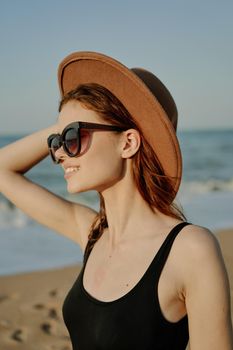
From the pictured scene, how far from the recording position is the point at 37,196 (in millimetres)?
2801

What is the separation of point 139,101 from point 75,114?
29 centimetres

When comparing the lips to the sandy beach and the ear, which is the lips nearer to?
the ear

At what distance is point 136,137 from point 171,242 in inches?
19.2

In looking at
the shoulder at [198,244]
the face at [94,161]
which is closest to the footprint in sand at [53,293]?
the face at [94,161]

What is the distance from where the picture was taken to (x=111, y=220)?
8.51 feet

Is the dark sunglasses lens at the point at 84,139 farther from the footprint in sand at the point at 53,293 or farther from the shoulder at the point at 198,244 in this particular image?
the footprint in sand at the point at 53,293

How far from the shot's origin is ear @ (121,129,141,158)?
7.95 feet

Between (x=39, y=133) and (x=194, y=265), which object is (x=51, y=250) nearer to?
(x=39, y=133)

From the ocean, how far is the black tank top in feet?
3.05

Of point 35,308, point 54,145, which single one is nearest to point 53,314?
point 35,308

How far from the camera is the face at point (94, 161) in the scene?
2.38m

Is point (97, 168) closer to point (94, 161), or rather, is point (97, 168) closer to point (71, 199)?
point (94, 161)

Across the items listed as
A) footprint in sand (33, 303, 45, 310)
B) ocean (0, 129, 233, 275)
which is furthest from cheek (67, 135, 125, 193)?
footprint in sand (33, 303, 45, 310)

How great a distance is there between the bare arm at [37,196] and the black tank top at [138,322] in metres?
0.60
